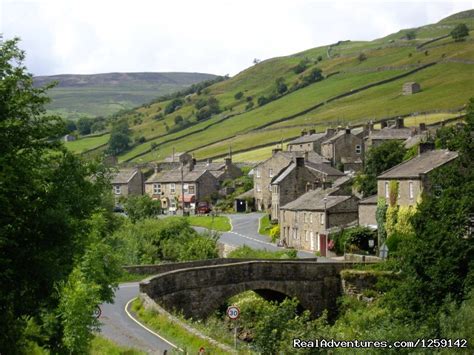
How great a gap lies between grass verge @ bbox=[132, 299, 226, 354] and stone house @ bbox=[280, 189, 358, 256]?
35.3m

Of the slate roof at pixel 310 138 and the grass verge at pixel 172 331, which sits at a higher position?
the slate roof at pixel 310 138

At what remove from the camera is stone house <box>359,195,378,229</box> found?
66375mm

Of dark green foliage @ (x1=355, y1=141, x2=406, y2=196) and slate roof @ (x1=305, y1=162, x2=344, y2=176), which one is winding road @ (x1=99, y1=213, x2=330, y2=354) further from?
slate roof @ (x1=305, y1=162, x2=344, y2=176)

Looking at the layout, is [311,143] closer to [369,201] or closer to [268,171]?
[268,171]

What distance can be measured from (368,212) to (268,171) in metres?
35.9

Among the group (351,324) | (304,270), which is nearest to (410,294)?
(351,324)

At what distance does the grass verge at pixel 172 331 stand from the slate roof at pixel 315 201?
A: 119ft

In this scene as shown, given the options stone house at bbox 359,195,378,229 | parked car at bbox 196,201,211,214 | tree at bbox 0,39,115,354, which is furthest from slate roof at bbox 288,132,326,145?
tree at bbox 0,39,115,354

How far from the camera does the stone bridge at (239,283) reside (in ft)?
139

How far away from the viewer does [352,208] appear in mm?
71062

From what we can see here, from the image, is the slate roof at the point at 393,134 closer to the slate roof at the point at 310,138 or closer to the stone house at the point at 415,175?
the slate roof at the point at 310,138

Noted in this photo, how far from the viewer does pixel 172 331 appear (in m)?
31.3

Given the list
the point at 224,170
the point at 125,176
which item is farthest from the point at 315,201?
the point at 125,176

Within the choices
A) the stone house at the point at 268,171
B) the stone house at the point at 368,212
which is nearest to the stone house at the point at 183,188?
the stone house at the point at 268,171
